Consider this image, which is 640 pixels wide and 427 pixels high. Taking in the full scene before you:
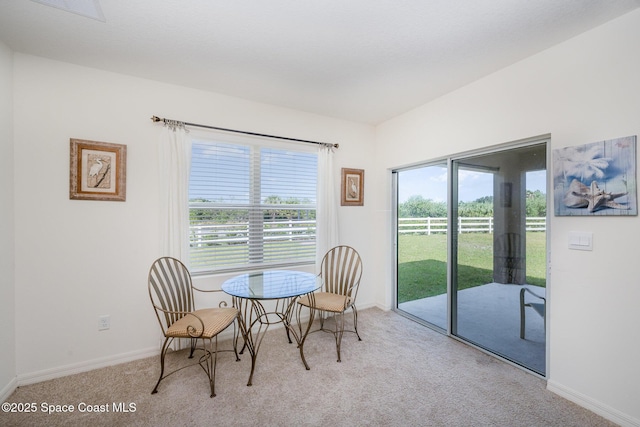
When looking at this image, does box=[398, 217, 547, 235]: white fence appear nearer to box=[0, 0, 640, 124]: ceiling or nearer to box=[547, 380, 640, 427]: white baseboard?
box=[547, 380, 640, 427]: white baseboard

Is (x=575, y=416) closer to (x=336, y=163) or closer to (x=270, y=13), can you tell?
(x=336, y=163)

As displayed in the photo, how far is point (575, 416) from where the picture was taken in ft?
5.73

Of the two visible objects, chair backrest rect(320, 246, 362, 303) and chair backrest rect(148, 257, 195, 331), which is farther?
chair backrest rect(320, 246, 362, 303)

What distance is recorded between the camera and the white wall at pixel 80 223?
2.12 meters

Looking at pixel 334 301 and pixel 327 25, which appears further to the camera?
pixel 334 301

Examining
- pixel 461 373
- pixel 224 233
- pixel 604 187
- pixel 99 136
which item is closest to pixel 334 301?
pixel 461 373

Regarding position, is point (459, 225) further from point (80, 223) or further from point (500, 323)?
point (80, 223)

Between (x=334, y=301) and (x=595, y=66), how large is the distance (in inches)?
111

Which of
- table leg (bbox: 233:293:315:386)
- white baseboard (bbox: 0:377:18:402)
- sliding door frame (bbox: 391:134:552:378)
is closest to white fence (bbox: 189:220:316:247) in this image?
table leg (bbox: 233:293:315:386)

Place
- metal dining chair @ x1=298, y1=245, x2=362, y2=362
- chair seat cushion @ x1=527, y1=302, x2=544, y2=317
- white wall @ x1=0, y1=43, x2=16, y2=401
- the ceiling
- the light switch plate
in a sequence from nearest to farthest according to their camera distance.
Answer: the ceiling
the light switch plate
white wall @ x1=0, y1=43, x2=16, y2=401
chair seat cushion @ x1=527, y1=302, x2=544, y2=317
metal dining chair @ x1=298, y1=245, x2=362, y2=362

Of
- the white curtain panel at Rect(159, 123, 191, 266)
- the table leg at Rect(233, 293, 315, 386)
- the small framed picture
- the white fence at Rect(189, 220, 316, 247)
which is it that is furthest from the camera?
the small framed picture

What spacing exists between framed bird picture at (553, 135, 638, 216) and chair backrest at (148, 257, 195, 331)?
129 inches

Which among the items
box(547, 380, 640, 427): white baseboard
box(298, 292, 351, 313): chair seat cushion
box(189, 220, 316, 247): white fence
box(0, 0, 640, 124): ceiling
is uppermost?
box(0, 0, 640, 124): ceiling

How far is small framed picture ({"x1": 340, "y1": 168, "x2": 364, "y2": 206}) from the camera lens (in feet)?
11.8
